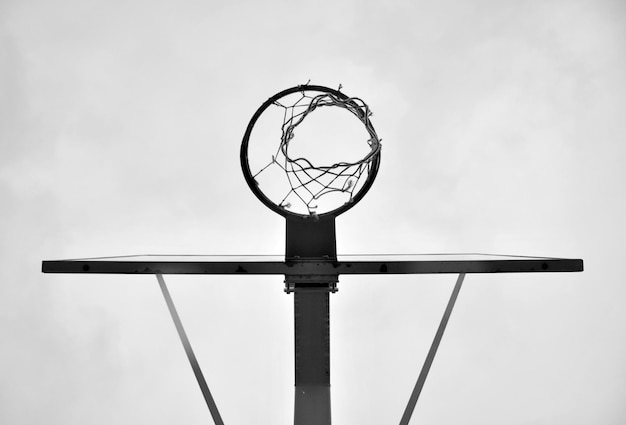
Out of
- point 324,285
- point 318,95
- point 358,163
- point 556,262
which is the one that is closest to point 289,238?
point 324,285

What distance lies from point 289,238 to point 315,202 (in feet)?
1.88

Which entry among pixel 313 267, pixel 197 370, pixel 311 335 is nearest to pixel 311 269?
pixel 313 267

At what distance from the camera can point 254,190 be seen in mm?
2186

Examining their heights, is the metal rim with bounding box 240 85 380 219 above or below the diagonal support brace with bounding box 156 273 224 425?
above

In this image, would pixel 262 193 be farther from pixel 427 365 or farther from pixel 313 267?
pixel 427 365

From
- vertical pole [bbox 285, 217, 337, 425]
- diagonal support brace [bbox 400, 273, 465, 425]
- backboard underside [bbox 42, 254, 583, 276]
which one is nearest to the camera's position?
backboard underside [bbox 42, 254, 583, 276]

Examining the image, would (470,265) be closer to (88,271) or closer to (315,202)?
(315,202)

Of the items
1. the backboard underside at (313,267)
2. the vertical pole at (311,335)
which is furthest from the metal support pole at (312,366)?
the backboard underside at (313,267)

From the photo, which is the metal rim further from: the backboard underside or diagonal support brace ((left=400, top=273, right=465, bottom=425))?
diagonal support brace ((left=400, top=273, right=465, bottom=425))

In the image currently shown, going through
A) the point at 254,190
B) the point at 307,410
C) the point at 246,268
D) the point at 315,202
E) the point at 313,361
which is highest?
the point at 315,202

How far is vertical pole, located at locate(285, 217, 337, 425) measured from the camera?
2119 millimetres

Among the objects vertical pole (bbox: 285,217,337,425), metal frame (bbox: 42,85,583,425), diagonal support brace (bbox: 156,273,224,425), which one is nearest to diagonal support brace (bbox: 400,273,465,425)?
metal frame (bbox: 42,85,583,425)

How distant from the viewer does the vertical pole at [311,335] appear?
2.12 m

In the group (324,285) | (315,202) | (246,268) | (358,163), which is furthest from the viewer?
(315,202)
